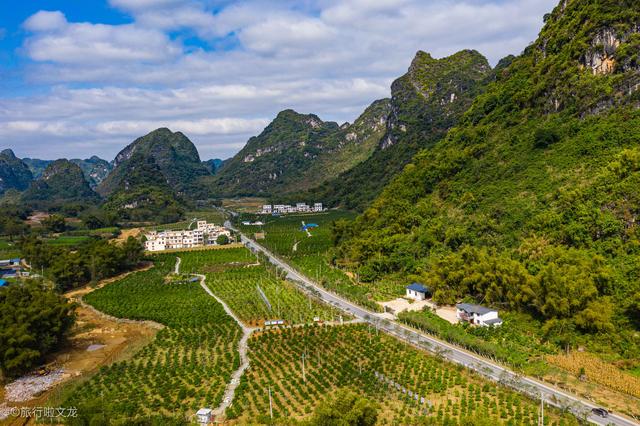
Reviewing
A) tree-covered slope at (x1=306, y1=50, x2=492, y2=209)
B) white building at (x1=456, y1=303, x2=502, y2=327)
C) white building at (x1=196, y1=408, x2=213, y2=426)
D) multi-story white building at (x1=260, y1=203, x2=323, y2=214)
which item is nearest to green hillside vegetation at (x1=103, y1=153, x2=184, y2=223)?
multi-story white building at (x1=260, y1=203, x2=323, y2=214)

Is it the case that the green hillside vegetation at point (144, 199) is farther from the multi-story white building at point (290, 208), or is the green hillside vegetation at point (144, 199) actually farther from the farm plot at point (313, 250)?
the farm plot at point (313, 250)

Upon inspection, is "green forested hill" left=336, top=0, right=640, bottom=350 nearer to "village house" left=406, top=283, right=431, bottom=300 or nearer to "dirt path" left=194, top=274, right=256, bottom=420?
"village house" left=406, top=283, right=431, bottom=300

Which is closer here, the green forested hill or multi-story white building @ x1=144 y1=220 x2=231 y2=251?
the green forested hill

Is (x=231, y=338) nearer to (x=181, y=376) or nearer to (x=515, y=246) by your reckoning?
(x=181, y=376)

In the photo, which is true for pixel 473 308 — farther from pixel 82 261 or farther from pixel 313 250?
pixel 82 261

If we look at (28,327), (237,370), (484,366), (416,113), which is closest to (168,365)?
(237,370)

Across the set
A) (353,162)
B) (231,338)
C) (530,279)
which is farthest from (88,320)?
(353,162)
